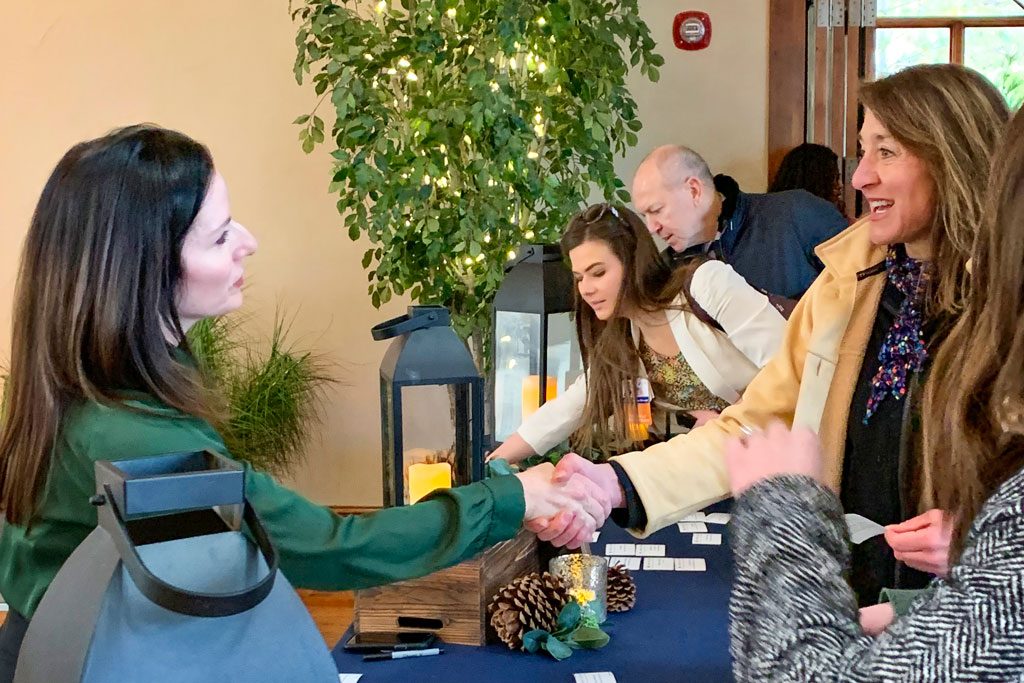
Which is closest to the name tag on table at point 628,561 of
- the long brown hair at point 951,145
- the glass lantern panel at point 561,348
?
the glass lantern panel at point 561,348

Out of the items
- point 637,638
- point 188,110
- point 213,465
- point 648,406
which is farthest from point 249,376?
point 213,465

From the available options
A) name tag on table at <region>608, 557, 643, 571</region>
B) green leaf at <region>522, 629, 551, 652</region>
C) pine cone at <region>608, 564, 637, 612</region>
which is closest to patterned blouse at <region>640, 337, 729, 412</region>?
name tag on table at <region>608, 557, 643, 571</region>

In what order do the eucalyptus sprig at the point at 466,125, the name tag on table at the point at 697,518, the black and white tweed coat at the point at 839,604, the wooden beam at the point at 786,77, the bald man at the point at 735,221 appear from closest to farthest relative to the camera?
the black and white tweed coat at the point at 839,604
the name tag on table at the point at 697,518
the eucalyptus sprig at the point at 466,125
the bald man at the point at 735,221
the wooden beam at the point at 786,77

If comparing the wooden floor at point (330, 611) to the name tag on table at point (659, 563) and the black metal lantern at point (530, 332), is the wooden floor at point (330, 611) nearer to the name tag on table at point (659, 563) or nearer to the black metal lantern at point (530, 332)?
the black metal lantern at point (530, 332)

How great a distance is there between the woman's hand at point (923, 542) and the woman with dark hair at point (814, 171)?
308 centimetres

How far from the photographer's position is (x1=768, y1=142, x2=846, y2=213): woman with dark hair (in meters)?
4.34

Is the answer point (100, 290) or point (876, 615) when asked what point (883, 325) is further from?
point (100, 290)

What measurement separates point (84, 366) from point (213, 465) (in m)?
0.35

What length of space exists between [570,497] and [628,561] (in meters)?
0.49

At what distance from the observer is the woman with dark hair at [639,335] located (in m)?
2.89

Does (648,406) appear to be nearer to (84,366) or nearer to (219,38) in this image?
(84,366)

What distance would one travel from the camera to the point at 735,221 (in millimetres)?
3910

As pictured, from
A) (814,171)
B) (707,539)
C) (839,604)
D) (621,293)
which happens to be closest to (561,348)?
(621,293)

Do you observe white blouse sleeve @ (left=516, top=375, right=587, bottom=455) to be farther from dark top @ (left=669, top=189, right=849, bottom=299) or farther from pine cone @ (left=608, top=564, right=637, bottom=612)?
dark top @ (left=669, top=189, right=849, bottom=299)
